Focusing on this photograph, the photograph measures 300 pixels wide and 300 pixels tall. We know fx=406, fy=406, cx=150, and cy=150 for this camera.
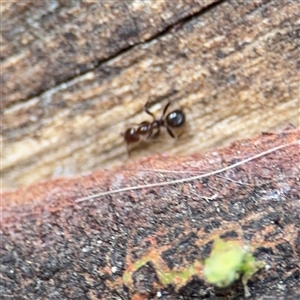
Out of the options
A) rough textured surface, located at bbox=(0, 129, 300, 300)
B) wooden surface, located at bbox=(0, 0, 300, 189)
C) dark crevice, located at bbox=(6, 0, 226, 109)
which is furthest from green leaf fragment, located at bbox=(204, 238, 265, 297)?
dark crevice, located at bbox=(6, 0, 226, 109)

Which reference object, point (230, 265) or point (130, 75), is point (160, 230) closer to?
point (230, 265)

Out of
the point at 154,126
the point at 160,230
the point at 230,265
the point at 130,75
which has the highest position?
the point at 130,75

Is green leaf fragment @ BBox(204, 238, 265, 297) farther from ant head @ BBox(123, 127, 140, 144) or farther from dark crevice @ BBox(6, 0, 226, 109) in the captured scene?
dark crevice @ BBox(6, 0, 226, 109)

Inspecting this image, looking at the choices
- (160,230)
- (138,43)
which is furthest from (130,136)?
(160,230)

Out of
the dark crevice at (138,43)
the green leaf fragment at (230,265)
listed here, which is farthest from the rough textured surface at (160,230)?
the dark crevice at (138,43)

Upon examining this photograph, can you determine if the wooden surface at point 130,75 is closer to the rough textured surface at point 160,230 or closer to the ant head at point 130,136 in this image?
the ant head at point 130,136
